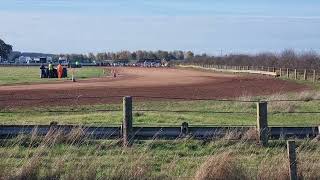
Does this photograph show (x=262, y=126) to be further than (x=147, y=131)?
No

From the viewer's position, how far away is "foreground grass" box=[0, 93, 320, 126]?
19.9 meters

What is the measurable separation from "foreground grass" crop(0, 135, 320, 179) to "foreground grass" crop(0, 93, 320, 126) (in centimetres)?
396

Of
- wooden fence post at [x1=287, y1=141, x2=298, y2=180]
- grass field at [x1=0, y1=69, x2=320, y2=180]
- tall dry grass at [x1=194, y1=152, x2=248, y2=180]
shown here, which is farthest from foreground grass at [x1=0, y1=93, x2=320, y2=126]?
wooden fence post at [x1=287, y1=141, x2=298, y2=180]

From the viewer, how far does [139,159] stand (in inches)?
409

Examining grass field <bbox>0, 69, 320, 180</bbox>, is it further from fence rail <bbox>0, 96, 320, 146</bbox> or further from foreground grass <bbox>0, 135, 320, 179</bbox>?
fence rail <bbox>0, 96, 320, 146</bbox>

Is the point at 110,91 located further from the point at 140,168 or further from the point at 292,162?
the point at 292,162

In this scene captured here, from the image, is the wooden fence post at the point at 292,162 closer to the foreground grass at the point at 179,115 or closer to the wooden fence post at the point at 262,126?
the wooden fence post at the point at 262,126

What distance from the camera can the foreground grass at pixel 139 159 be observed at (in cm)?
977

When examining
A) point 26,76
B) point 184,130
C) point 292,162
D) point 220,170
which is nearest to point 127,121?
point 184,130

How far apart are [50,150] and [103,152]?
3.52 ft

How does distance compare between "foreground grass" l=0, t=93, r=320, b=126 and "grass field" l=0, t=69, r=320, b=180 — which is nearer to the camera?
"grass field" l=0, t=69, r=320, b=180

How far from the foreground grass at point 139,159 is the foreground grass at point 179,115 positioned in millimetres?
3956

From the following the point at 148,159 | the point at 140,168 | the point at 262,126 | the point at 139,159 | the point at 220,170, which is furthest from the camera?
the point at 262,126

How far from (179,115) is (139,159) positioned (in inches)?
491
